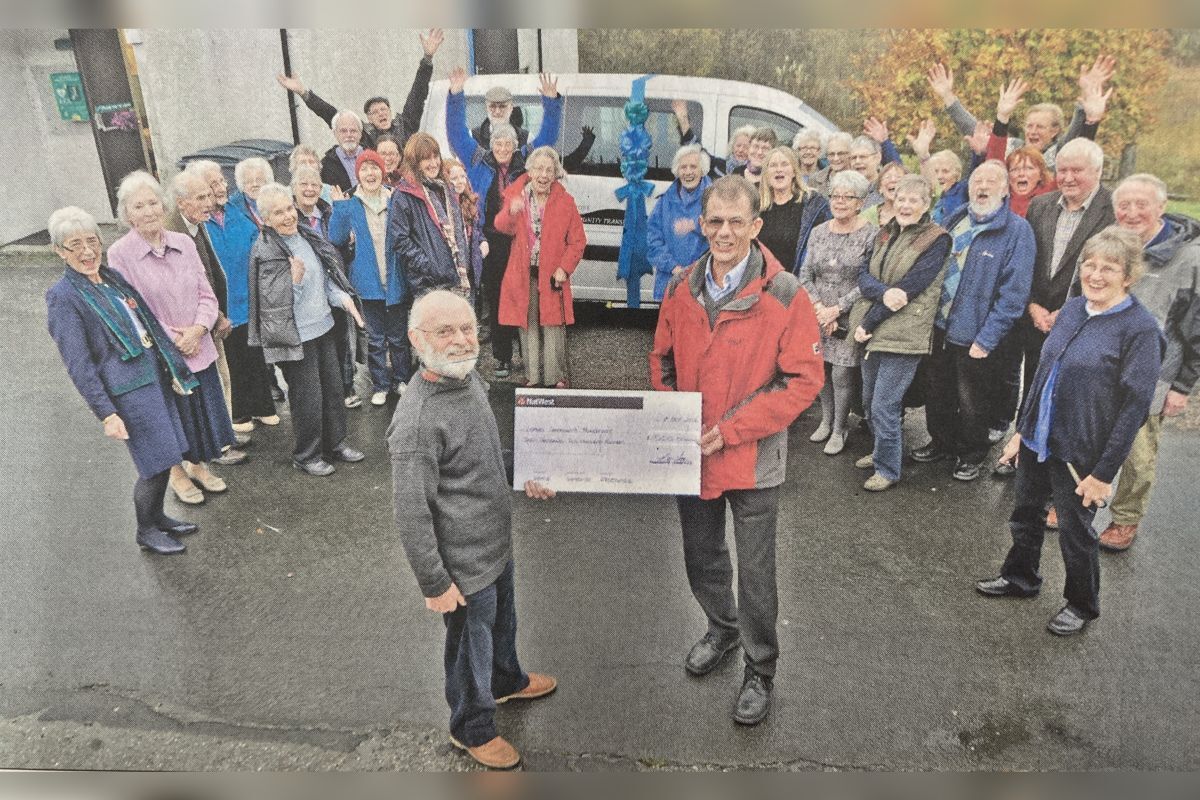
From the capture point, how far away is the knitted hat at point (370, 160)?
2.69 metres

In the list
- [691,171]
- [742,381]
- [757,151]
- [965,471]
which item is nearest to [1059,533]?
[965,471]

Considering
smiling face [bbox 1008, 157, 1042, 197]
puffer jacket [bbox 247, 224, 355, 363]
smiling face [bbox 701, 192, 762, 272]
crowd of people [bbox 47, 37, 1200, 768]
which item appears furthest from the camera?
puffer jacket [bbox 247, 224, 355, 363]

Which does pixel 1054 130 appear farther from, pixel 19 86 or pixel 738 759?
pixel 19 86

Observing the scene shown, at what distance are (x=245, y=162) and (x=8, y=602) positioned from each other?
6.20 feet

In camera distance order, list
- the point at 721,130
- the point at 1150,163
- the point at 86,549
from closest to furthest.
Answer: the point at 1150,163
the point at 721,130
the point at 86,549

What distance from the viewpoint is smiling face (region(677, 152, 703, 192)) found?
269 centimetres

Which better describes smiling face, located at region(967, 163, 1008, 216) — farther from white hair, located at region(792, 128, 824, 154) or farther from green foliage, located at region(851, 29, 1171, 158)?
white hair, located at region(792, 128, 824, 154)

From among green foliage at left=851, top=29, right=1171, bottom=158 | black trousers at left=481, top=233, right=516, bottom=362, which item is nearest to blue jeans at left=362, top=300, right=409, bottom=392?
black trousers at left=481, top=233, right=516, bottom=362

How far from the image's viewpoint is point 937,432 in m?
2.99

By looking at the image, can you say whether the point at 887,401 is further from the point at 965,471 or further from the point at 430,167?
the point at 430,167

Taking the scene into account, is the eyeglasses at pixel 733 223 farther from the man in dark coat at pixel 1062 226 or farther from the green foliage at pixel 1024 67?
the man in dark coat at pixel 1062 226

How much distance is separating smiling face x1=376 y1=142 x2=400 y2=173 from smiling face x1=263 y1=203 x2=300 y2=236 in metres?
0.35

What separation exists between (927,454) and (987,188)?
103cm

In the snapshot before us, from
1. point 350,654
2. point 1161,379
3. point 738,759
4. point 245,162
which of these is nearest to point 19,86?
point 245,162
